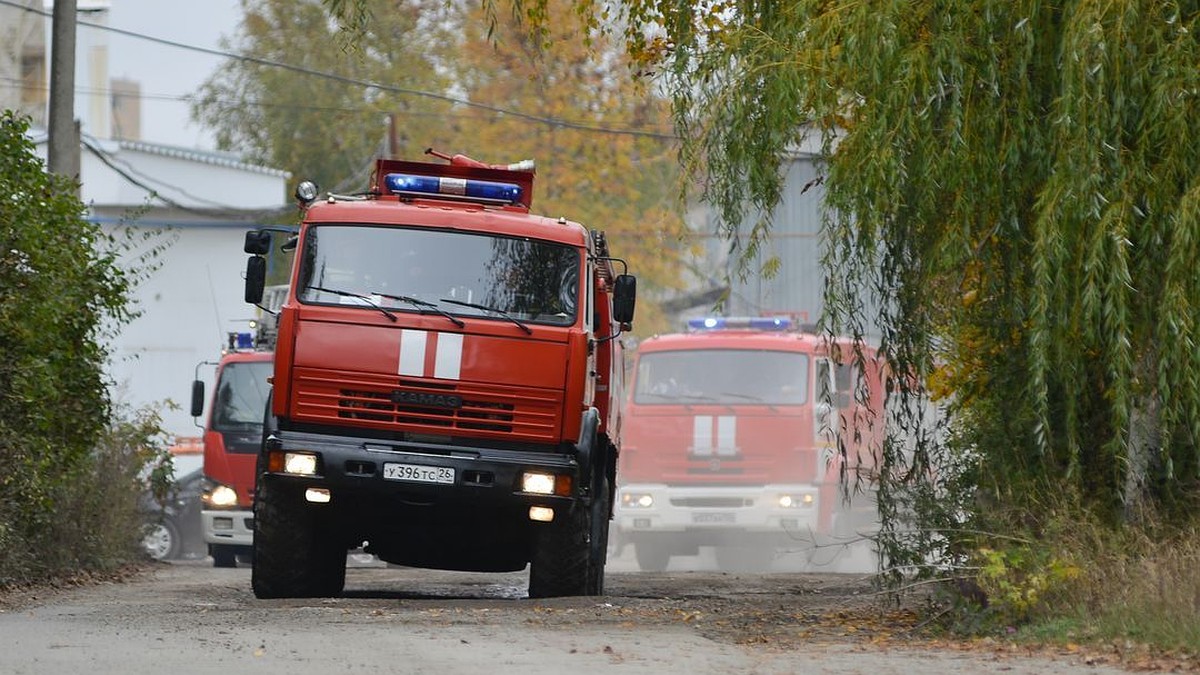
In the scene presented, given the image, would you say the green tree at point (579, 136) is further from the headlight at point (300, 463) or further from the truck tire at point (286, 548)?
the headlight at point (300, 463)

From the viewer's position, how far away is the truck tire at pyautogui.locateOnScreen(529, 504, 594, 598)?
519 inches

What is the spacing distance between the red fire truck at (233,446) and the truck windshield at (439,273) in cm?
787

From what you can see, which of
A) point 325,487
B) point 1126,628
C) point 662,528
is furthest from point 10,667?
point 662,528

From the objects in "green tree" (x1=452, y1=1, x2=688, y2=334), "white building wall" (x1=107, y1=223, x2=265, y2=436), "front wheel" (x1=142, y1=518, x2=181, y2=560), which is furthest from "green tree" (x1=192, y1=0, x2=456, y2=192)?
"front wheel" (x1=142, y1=518, x2=181, y2=560)

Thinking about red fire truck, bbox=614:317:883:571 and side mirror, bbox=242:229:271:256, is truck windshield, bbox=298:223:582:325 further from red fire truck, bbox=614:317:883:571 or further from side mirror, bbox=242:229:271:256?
red fire truck, bbox=614:317:883:571

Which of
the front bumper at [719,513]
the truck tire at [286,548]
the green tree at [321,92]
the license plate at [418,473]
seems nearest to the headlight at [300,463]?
the truck tire at [286,548]

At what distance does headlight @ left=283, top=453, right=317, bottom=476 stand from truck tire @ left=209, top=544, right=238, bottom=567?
9593 millimetres

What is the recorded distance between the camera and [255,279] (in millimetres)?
13227

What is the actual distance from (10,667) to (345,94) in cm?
4292

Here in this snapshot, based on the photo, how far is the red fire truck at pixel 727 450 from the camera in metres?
21.8

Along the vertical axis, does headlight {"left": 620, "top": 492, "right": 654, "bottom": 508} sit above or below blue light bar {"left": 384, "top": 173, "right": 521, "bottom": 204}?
below

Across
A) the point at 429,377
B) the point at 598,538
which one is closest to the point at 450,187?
the point at 429,377

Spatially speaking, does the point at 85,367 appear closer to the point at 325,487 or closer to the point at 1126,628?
the point at 325,487

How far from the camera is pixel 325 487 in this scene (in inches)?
488
